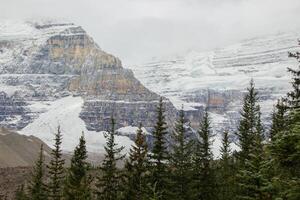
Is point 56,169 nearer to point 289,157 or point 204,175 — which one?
point 204,175

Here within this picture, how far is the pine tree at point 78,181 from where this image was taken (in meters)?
33.5

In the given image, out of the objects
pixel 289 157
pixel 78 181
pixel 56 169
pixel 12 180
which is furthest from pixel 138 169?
pixel 12 180

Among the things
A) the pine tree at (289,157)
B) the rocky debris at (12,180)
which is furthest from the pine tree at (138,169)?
the rocky debris at (12,180)

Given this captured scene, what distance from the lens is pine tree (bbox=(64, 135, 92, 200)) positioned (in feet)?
A: 110

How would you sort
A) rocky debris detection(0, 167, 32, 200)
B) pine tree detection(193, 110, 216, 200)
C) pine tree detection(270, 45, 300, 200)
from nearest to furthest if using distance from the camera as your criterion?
pine tree detection(270, 45, 300, 200), pine tree detection(193, 110, 216, 200), rocky debris detection(0, 167, 32, 200)

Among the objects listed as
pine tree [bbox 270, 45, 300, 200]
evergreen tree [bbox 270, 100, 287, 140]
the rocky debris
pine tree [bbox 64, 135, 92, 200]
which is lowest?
the rocky debris

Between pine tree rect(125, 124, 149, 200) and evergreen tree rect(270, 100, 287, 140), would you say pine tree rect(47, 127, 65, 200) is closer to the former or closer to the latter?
pine tree rect(125, 124, 149, 200)

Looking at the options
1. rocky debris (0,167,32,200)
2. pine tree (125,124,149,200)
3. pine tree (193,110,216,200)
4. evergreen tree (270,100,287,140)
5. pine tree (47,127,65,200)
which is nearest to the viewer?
evergreen tree (270,100,287,140)

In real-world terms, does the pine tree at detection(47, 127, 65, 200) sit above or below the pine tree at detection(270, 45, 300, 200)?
below

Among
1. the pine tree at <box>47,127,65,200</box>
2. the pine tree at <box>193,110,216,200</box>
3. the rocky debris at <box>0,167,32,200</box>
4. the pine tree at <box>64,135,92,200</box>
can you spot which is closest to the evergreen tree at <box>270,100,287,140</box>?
the pine tree at <box>193,110,216,200</box>

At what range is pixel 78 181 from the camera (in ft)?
125

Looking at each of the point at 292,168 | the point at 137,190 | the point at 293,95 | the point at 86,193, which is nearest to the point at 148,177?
the point at 137,190

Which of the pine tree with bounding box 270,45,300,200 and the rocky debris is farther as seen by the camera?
the rocky debris

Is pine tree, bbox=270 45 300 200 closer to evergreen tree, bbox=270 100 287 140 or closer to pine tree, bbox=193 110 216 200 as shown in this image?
evergreen tree, bbox=270 100 287 140
